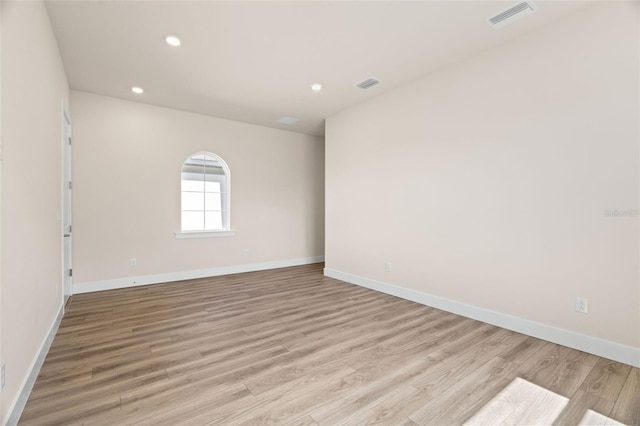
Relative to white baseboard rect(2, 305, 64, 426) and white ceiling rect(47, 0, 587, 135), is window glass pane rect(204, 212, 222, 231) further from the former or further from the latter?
white baseboard rect(2, 305, 64, 426)

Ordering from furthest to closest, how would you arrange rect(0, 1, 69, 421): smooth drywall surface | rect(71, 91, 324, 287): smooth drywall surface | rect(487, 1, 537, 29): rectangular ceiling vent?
1. rect(71, 91, 324, 287): smooth drywall surface
2. rect(487, 1, 537, 29): rectangular ceiling vent
3. rect(0, 1, 69, 421): smooth drywall surface

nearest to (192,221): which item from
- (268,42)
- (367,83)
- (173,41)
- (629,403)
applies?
(173,41)

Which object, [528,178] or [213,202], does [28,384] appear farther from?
[528,178]

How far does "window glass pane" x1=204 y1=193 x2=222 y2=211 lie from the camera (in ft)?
17.9

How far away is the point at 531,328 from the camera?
280 centimetres

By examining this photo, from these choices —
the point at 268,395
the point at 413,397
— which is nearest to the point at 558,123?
the point at 413,397

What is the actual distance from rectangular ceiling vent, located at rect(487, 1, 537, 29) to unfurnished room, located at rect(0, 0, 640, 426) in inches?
0.8

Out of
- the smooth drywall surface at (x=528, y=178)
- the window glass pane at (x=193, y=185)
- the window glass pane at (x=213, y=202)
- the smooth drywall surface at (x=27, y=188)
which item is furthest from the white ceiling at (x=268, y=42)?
the window glass pane at (x=213, y=202)

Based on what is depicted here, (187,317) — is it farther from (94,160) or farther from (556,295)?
(556,295)

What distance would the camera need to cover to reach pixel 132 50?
123 inches

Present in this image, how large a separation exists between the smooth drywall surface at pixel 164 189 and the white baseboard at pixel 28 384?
6.37ft

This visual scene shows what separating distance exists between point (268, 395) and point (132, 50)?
3.52 metres

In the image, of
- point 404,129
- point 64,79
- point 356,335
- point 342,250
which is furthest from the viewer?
point 342,250

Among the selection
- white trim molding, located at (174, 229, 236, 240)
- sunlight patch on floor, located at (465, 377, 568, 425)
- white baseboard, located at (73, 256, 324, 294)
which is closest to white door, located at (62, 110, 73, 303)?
white baseboard, located at (73, 256, 324, 294)
